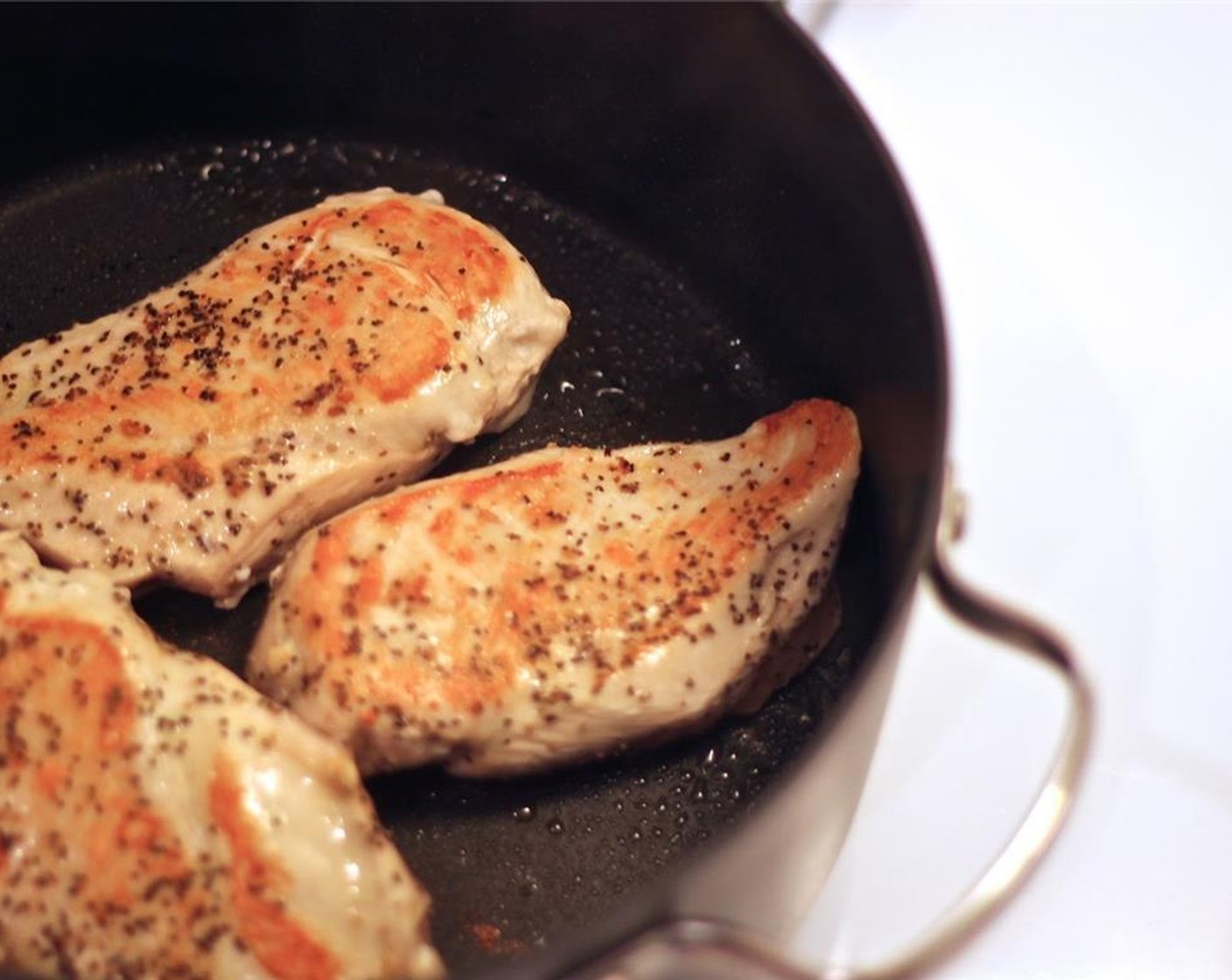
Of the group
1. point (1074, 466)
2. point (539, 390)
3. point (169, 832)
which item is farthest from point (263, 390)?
point (1074, 466)

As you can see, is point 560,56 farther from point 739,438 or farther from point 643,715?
point 643,715

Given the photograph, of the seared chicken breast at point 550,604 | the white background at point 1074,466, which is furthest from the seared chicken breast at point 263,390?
the white background at point 1074,466

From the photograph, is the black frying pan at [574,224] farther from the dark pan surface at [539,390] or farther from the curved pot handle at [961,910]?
the curved pot handle at [961,910]

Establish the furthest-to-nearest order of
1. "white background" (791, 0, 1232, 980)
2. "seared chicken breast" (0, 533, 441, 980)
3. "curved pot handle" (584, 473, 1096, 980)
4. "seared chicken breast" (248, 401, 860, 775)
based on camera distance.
→ "white background" (791, 0, 1232, 980) → "seared chicken breast" (248, 401, 860, 775) → "seared chicken breast" (0, 533, 441, 980) → "curved pot handle" (584, 473, 1096, 980)

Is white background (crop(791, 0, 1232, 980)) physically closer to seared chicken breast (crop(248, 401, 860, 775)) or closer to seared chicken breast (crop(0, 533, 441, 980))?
seared chicken breast (crop(248, 401, 860, 775))

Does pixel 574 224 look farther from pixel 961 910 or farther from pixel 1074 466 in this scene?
pixel 961 910

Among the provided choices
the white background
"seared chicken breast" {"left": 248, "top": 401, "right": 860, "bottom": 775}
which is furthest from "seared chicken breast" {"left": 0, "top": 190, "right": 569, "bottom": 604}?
the white background
